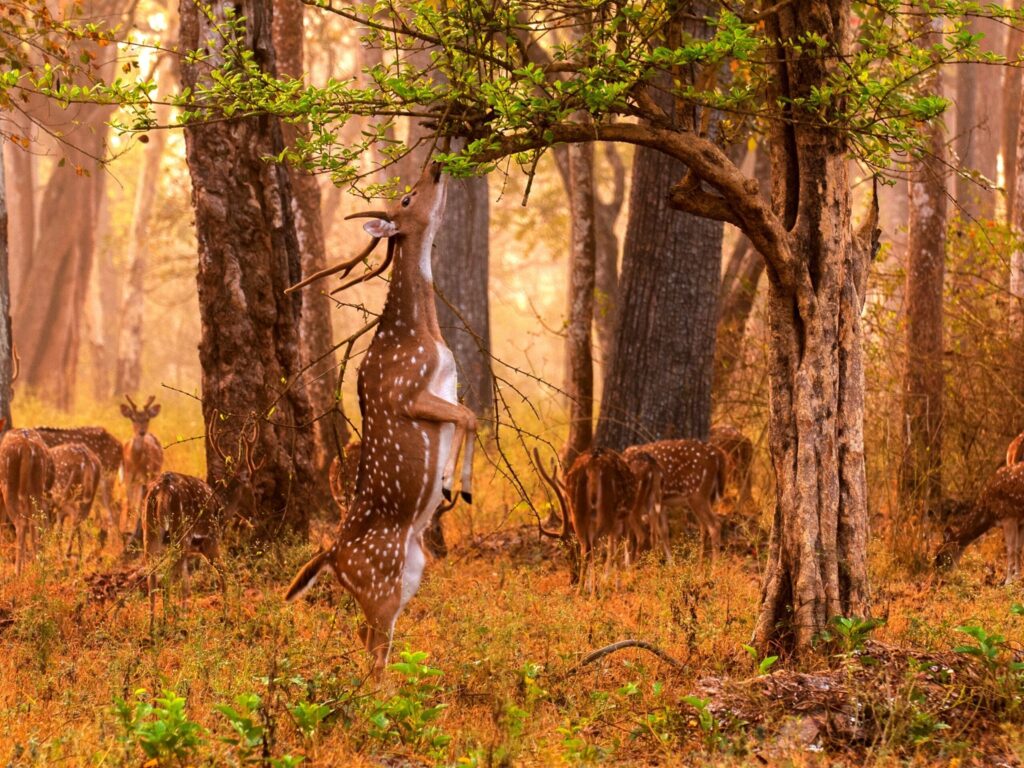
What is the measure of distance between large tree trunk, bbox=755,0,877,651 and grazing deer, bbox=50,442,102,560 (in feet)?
21.3

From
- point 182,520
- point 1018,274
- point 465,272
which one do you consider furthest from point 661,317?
point 465,272

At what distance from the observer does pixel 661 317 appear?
Result: 1209cm

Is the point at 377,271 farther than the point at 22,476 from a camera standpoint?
No

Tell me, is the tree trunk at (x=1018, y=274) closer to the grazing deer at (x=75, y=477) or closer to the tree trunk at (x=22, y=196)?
the grazing deer at (x=75, y=477)

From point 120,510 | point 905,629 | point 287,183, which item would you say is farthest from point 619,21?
point 120,510

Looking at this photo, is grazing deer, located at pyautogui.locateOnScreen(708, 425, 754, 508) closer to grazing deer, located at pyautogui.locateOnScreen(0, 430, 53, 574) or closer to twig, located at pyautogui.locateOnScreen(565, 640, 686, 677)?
twig, located at pyautogui.locateOnScreen(565, 640, 686, 677)

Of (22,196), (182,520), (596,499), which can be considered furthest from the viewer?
(22,196)

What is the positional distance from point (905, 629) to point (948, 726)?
7.48 ft

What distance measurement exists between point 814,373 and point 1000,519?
156 inches

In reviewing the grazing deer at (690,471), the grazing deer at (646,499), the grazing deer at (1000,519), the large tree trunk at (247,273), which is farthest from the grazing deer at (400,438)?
the grazing deer at (1000,519)

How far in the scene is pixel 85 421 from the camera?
22.5 meters

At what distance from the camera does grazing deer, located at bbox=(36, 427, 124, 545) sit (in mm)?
12242

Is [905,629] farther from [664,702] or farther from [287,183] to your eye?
[287,183]

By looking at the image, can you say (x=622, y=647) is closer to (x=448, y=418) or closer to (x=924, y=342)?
(x=448, y=418)
